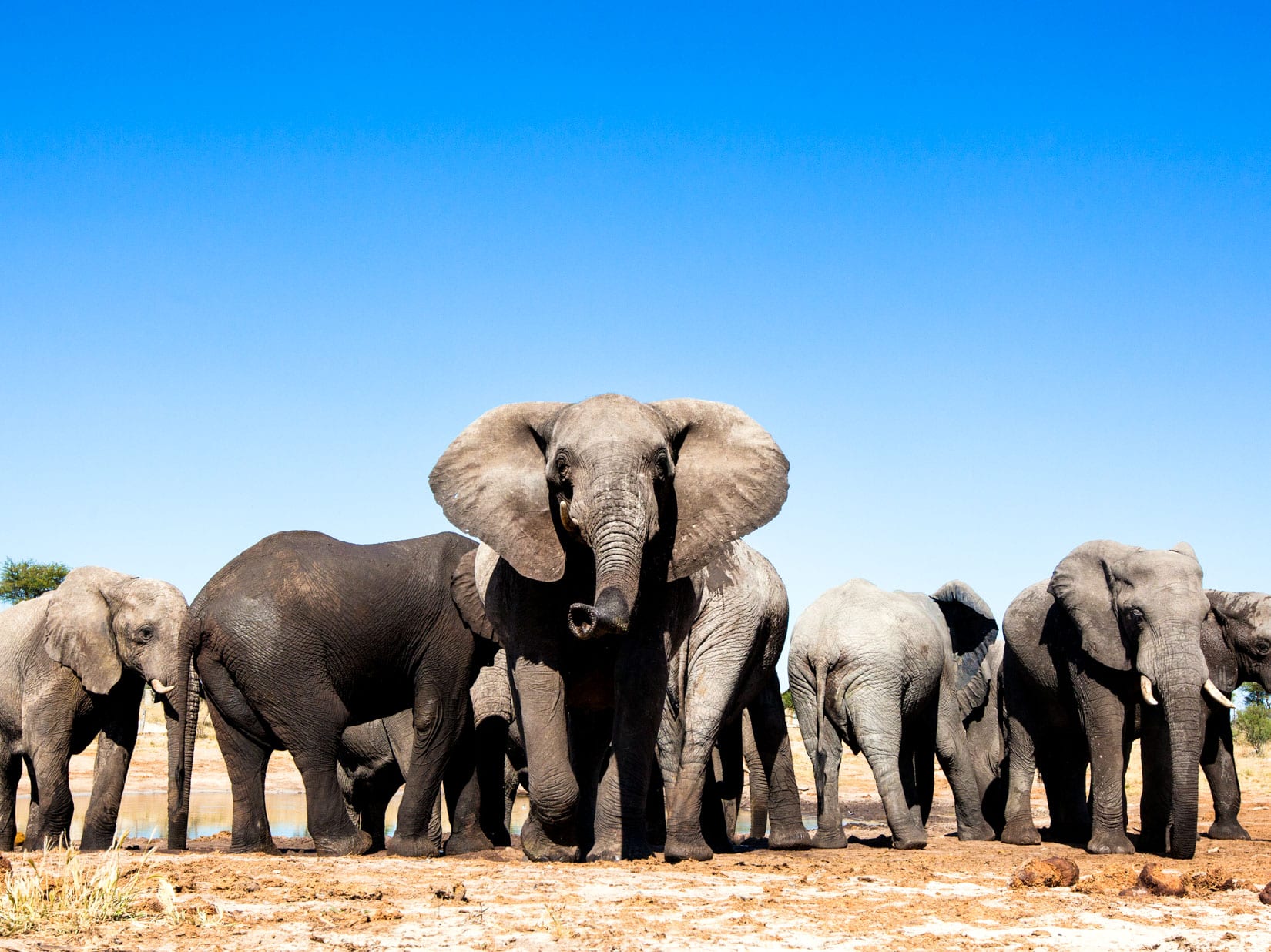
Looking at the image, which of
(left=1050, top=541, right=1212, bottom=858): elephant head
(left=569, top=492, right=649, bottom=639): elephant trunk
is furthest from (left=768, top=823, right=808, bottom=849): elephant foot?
(left=569, top=492, right=649, bottom=639): elephant trunk

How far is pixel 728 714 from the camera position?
10.1 meters

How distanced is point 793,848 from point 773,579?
245cm

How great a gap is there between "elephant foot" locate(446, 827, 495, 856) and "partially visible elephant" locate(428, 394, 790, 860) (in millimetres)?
2074

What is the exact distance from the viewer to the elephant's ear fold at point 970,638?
16047 mm

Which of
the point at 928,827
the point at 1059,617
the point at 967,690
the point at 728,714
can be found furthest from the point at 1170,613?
the point at 928,827

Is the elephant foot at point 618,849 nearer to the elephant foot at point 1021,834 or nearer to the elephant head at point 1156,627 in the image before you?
the elephant head at point 1156,627

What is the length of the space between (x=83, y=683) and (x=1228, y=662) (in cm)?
1053

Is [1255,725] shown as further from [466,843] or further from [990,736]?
[466,843]

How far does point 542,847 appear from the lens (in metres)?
8.95

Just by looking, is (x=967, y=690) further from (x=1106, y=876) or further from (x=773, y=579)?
(x=1106, y=876)

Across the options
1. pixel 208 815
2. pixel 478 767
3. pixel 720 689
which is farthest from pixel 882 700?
pixel 208 815

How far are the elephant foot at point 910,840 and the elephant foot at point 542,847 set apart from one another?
11.4ft

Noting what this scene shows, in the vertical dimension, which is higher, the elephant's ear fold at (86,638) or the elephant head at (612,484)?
the elephant head at (612,484)

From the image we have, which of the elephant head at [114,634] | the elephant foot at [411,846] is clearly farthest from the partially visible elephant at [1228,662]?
the elephant head at [114,634]
